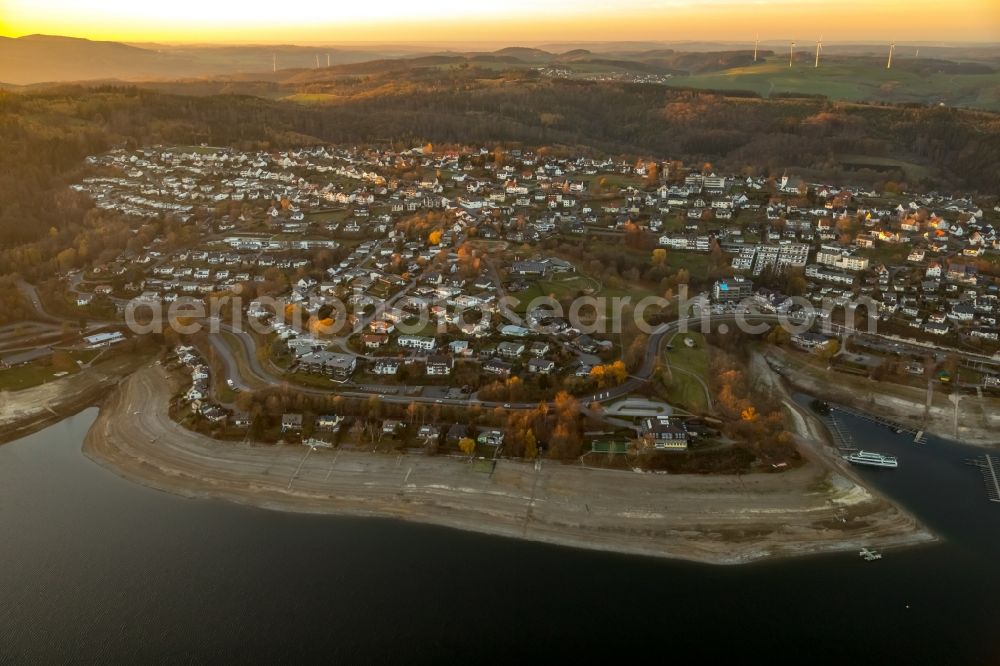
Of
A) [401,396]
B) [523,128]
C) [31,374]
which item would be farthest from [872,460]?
[523,128]

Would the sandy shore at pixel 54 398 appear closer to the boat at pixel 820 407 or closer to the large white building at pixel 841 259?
the boat at pixel 820 407

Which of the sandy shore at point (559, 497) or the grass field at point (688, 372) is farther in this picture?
the grass field at point (688, 372)

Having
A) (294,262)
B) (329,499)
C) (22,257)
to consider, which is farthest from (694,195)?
(22,257)

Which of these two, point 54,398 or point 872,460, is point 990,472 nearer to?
point 872,460

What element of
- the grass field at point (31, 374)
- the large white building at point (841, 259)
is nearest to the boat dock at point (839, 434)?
the large white building at point (841, 259)

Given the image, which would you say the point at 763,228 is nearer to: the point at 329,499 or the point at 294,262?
the point at 294,262

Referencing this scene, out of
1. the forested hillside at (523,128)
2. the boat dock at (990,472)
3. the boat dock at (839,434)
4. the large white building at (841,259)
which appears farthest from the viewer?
the forested hillside at (523,128)
